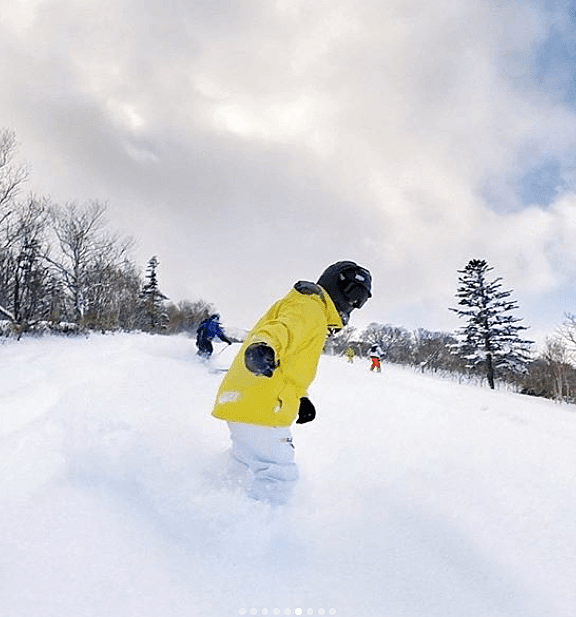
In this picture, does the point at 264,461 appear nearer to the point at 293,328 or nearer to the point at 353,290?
the point at 293,328

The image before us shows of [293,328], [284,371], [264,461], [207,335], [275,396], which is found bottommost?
[264,461]

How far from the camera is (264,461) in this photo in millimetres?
2137

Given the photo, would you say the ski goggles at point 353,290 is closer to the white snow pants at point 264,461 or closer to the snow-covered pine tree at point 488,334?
the white snow pants at point 264,461

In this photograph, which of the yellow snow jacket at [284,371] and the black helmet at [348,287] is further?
the black helmet at [348,287]

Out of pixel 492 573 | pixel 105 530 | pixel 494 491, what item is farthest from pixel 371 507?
pixel 105 530

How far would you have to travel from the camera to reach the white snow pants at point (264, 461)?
6.82 feet

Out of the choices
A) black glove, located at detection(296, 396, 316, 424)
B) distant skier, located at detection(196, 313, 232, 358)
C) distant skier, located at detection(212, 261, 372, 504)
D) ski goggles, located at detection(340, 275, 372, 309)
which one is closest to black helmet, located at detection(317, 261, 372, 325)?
ski goggles, located at detection(340, 275, 372, 309)

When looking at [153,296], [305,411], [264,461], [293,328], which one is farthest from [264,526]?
[153,296]

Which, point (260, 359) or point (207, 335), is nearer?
point (260, 359)

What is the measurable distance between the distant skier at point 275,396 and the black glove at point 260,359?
112 millimetres

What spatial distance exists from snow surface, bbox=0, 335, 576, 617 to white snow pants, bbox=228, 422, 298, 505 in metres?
0.11

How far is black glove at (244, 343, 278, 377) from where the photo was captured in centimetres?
183

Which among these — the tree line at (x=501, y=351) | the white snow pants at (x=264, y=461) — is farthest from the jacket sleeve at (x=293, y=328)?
the tree line at (x=501, y=351)

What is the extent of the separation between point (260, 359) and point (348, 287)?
92 cm
